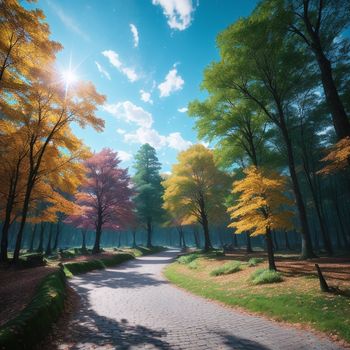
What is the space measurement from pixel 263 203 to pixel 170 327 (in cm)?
779

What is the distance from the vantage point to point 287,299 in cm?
807

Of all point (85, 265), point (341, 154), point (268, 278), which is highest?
point (341, 154)

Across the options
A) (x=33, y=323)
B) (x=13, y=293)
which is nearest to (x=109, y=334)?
(x=33, y=323)

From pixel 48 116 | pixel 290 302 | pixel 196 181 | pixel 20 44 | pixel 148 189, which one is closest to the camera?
pixel 290 302

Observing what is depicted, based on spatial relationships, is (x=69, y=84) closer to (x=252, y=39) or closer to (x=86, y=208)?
(x=252, y=39)

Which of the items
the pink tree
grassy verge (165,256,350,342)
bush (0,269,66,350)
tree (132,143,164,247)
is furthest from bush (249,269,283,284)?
tree (132,143,164,247)

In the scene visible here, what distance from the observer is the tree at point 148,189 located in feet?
130

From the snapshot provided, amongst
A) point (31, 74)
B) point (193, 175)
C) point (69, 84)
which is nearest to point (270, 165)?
point (193, 175)

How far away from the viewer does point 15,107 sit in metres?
12.6

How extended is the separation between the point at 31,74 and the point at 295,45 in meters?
15.2

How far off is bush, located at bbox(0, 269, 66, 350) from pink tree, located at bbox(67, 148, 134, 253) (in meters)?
20.4

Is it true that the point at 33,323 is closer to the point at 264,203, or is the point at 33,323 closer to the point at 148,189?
the point at 264,203

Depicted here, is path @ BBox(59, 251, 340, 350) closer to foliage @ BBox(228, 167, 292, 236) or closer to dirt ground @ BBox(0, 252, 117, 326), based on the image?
dirt ground @ BBox(0, 252, 117, 326)

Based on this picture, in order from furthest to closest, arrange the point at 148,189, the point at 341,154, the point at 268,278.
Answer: the point at 148,189
the point at 268,278
the point at 341,154
